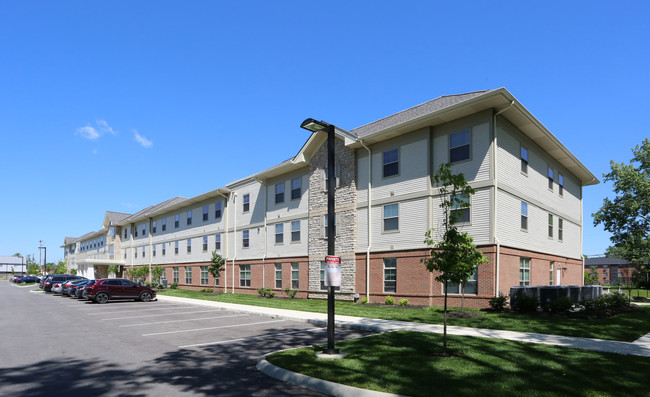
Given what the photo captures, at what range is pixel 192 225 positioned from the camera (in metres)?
44.0

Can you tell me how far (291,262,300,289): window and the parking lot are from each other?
1134cm

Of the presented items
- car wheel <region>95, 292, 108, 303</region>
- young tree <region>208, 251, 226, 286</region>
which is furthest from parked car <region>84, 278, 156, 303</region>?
young tree <region>208, 251, 226, 286</region>

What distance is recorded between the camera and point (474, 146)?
20250 mm

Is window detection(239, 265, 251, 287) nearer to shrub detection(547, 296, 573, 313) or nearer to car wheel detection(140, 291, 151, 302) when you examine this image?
car wheel detection(140, 291, 151, 302)

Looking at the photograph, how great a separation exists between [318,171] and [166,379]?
69.4 feet

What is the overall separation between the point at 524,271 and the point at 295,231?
15.0m

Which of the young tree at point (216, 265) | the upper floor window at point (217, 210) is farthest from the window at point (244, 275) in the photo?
the upper floor window at point (217, 210)

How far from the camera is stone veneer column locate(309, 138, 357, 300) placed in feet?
83.0

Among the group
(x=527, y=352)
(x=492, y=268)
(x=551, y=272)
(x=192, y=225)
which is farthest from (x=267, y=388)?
(x=192, y=225)

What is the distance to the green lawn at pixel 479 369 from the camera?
6793mm

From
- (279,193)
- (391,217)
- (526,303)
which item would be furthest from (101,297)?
(526,303)

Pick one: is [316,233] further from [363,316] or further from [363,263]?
[363,316]

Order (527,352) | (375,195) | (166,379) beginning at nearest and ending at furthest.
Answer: (166,379), (527,352), (375,195)

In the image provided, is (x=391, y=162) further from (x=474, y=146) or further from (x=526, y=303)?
(x=526, y=303)
